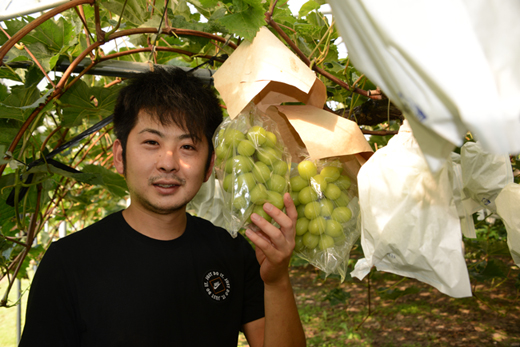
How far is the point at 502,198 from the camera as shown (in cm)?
87

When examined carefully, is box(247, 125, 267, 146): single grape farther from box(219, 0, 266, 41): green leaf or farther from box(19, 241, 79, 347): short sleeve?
box(19, 241, 79, 347): short sleeve

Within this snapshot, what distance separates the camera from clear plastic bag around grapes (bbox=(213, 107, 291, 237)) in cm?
86

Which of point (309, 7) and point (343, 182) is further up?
point (309, 7)

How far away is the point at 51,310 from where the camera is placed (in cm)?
103

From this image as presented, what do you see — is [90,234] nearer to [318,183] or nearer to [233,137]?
[233,137]

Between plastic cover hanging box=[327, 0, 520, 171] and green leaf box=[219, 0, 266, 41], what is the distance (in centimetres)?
48

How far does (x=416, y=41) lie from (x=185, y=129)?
822 mm

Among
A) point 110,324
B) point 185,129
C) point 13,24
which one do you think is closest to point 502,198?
point 185,129

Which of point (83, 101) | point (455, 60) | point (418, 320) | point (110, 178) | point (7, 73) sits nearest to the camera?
point (455, 60)

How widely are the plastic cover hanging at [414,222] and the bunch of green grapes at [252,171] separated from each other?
211mm

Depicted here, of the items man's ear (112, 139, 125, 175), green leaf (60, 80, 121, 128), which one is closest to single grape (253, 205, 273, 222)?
man's ear (112, 139, 125, 175)

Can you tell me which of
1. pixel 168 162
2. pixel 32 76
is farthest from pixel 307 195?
pixel 32 76

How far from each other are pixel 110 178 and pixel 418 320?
12.8 feet

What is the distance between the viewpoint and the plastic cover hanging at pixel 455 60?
38 centimetres
